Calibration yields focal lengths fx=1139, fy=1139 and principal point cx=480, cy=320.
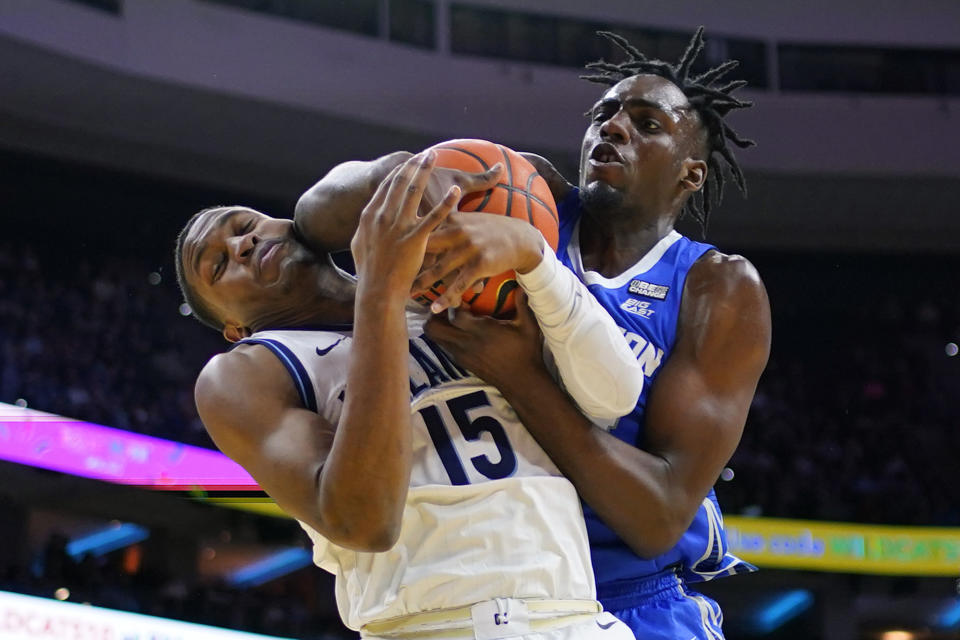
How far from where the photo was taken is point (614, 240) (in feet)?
8.20

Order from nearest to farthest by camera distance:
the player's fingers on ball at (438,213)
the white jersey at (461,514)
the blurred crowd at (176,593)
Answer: the player's fingers on ball at (438,213) → the white jersey at (461,514) → the blurred crowd at (176,593)

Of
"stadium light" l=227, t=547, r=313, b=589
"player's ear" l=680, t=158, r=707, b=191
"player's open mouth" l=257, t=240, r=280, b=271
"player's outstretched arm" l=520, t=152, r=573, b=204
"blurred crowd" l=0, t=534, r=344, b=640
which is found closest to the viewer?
"player's open mouth" l=257, t=240, r=280, b=271

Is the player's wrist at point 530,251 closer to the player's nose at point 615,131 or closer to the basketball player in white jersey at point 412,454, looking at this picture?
the basketball player in white jersey at point 412,454

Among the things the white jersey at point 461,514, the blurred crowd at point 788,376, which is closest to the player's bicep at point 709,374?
the white jersey at point 461,514

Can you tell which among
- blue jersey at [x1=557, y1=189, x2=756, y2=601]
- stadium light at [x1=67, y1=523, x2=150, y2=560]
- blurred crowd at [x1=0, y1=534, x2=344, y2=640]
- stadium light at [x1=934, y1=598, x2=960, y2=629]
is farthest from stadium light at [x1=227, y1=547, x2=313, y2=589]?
blue jersey at [x1=557, y1=189, x2=756, y2=601]

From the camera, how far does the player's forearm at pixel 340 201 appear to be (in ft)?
6.44

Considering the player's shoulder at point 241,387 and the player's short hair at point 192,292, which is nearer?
the player's shoulder at point 241,387

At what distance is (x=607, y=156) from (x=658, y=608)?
95 centimetres

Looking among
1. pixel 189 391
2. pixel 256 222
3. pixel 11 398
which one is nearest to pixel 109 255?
pixel 189 391

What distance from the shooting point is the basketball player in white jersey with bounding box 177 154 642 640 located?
1.70 m

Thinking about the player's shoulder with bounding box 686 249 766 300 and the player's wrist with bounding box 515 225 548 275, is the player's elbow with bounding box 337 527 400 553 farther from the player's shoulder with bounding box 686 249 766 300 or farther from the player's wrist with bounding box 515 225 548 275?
the player's shoulder with bounding box 686 249 766 300

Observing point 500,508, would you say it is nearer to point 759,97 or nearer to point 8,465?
point 8,465

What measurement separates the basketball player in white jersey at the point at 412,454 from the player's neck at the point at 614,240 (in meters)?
0.52

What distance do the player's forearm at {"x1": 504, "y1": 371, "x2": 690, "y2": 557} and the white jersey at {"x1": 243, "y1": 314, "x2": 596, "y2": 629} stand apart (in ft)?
0.13
